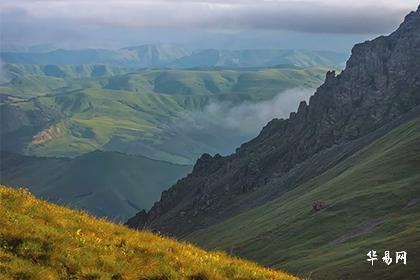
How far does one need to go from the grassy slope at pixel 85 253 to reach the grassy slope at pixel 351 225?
108 ft

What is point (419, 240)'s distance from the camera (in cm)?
6172

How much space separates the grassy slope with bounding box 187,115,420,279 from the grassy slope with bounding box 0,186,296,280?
33.0 metres

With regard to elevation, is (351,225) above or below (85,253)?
above

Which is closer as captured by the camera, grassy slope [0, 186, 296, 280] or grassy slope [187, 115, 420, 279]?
grassy slope [0, 186, 296, 280]

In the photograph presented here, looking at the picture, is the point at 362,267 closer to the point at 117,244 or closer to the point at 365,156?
the point at 117,244

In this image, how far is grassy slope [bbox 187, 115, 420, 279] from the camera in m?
64.3

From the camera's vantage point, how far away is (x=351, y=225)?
322ft

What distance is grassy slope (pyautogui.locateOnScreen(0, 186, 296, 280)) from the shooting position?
18688mm

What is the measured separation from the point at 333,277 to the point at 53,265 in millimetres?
47237

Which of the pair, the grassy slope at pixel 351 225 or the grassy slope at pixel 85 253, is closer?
the grassy slope at pixel 85 253

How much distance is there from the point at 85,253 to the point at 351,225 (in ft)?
279

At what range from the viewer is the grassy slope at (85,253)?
18.7 metres

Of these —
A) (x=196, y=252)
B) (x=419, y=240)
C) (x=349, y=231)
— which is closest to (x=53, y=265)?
(x=196, y=252)

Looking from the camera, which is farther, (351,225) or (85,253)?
(351,225)
